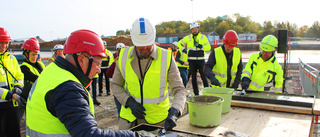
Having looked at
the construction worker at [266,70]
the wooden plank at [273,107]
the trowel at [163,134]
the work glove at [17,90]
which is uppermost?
the construction worker at [266,70]

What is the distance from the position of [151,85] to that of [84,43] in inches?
39.0

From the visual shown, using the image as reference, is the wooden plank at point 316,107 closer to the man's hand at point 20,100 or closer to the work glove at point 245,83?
the work glove at point 245,83

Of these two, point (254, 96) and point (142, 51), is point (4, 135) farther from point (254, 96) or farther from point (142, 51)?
point (254, 96)

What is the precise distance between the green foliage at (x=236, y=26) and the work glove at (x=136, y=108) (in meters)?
73.3

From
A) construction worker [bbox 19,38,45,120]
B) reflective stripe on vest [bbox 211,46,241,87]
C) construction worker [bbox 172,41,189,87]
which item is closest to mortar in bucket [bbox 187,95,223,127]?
reflective stripe on vest [bbox 211,46,241,87]

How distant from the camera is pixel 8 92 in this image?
362 centimetres

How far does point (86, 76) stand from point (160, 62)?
1.01 metres

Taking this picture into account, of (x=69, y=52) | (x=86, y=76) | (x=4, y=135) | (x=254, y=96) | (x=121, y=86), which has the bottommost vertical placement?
(x=4, y=135)

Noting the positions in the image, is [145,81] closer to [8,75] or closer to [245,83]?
[245,83]

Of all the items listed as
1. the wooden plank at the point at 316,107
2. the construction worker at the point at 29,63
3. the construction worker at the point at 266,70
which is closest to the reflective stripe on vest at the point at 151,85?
the wooden plank at the point at 316,107

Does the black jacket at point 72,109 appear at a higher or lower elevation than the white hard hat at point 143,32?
lower

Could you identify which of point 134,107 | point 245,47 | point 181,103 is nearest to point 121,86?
point 134,107

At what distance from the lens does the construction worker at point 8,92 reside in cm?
365

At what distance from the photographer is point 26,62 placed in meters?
4.54
